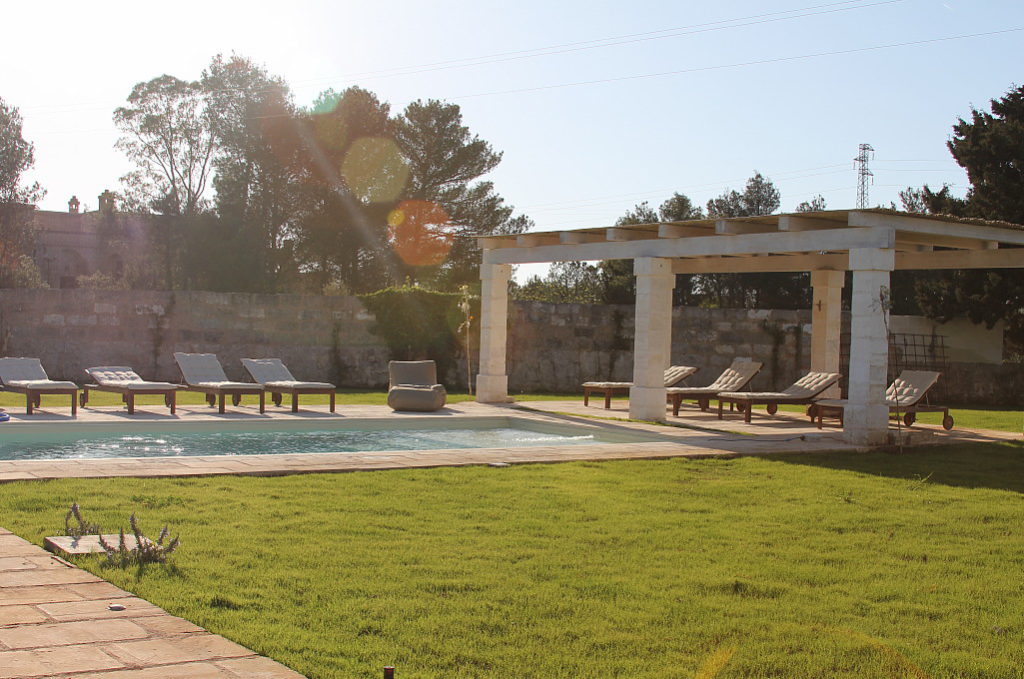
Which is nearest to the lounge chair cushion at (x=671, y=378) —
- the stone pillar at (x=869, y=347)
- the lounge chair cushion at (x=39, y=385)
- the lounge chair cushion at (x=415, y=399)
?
the lounge chair cushion at (x=415, y=399)

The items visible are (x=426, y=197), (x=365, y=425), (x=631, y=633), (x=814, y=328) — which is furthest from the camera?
(x=426, y=197)

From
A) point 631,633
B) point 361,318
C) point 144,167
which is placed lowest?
point 631,633

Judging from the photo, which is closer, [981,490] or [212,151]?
[981,490]

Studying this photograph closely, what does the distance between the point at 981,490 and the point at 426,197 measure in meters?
26.7

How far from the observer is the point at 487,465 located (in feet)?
29.5

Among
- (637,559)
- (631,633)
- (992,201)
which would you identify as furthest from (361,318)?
(631,633)

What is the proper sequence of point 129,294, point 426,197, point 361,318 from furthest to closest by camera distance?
point 426,197 → point 361,318 → point 129,294

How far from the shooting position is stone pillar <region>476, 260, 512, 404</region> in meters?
16.2

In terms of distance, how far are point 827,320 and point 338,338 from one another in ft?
28.9

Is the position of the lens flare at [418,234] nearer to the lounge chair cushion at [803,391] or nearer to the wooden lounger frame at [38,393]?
the lounge chair cushion at [803,391]

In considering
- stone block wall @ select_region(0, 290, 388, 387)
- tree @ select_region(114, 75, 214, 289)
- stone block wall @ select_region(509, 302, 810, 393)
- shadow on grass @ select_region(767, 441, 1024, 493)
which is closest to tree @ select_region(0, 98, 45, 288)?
tree @ select_region(114, 75, 214, 289)

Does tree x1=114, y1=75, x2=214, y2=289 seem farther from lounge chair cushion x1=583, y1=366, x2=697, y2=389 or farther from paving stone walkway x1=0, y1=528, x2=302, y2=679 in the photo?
paving stone walkway x1=0, y1=528, x2=302, y2=679

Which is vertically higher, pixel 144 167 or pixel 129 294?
pixel 144 167

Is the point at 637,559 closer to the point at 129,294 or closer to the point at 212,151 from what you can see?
the point at 129,294
